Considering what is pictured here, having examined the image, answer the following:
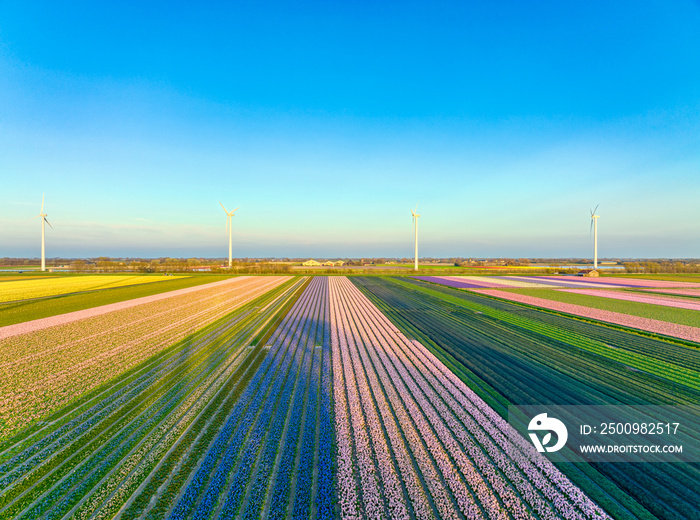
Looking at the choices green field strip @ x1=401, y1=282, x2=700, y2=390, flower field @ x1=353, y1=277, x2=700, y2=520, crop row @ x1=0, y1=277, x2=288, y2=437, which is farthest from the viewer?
green field strip @ x1=401, y1=282, x2=700, y2=390

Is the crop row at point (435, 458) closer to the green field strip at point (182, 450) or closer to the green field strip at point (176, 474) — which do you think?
the green field strip at point (176, 474)

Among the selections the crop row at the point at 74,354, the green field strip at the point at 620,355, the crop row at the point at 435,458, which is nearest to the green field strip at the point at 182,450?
the crop row at the point at 435,458

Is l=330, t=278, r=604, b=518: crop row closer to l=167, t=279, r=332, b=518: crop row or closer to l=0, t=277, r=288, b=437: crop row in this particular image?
l=167, t=279, r=332, b=518: crop row

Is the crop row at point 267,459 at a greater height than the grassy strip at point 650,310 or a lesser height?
lesser

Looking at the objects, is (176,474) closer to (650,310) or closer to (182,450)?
(182,450)

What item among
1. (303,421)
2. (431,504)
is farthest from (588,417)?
(303,421)

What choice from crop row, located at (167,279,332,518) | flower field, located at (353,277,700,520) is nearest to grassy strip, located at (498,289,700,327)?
flower field, located at (353,277,700,520)

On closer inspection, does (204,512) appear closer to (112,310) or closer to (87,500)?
(87,500)
